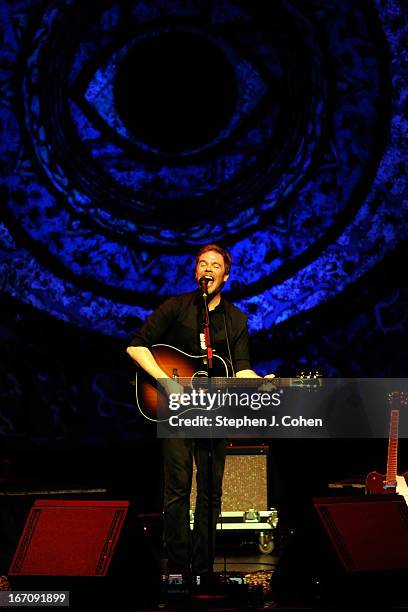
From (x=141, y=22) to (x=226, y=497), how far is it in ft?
11.5

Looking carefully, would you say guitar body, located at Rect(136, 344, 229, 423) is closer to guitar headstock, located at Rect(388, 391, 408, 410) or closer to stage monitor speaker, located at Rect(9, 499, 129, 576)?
stage monitor speaker, located at Rect(9, 499, 129, 576)

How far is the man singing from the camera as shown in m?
3.70

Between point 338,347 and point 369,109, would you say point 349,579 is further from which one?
point 369,109

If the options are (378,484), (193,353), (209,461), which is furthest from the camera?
(378,484)

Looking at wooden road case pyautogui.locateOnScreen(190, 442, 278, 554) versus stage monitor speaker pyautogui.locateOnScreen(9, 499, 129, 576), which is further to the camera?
wooden road case pyautogui.locateOnScreen(190, 442, 278, 554)

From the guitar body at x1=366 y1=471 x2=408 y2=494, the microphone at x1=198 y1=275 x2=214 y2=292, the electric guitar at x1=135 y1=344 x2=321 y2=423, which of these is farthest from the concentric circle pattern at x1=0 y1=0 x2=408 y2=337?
the microphone at x1=198 y1=275 x2=214 y2=292

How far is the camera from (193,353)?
393cm

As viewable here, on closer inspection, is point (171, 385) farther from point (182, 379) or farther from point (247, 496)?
point (247, 496)

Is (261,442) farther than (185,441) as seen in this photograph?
Yes

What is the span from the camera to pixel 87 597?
9.89ft

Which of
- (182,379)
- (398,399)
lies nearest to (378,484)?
(398,399)

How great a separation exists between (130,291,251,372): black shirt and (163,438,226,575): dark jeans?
466 mm

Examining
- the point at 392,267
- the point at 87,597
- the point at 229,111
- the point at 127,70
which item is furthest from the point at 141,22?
the point at 87,597

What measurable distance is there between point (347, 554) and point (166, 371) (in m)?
1.29
